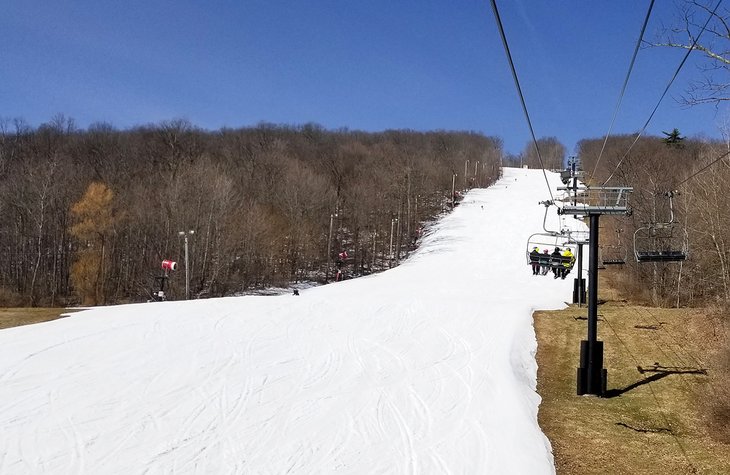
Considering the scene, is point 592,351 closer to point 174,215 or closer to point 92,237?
point 174,215

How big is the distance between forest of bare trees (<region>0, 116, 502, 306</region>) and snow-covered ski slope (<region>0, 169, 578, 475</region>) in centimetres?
2396

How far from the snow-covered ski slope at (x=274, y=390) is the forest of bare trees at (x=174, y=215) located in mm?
23956

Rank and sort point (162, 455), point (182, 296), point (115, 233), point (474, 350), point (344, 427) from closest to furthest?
1. point (162, 455)
2. point (344, 427)
3. point (474, 350)
4. point (182, 296)
5. point (115, 233)

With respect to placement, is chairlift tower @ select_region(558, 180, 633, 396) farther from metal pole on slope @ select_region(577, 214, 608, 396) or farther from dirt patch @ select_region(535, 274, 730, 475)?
dirt patch @ select_region(535, 274, 730, 475)

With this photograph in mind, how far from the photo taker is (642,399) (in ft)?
47.3

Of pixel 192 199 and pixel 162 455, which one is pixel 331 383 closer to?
pixel 162 455

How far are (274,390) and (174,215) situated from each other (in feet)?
127

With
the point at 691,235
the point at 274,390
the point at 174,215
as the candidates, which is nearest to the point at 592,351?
the point at 274,390

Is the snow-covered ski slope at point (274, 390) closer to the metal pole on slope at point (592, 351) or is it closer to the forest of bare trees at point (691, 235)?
the metal pole on slope at point (592, 351)

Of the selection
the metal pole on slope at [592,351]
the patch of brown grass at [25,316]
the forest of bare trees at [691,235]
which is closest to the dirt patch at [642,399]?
the metal pole on slope at [592,351]

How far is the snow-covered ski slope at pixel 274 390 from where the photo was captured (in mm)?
10305

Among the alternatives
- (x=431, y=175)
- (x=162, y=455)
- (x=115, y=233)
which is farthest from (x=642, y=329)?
(x=431, y=175)

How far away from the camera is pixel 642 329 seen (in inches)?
834

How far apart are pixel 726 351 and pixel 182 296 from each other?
37.2m
